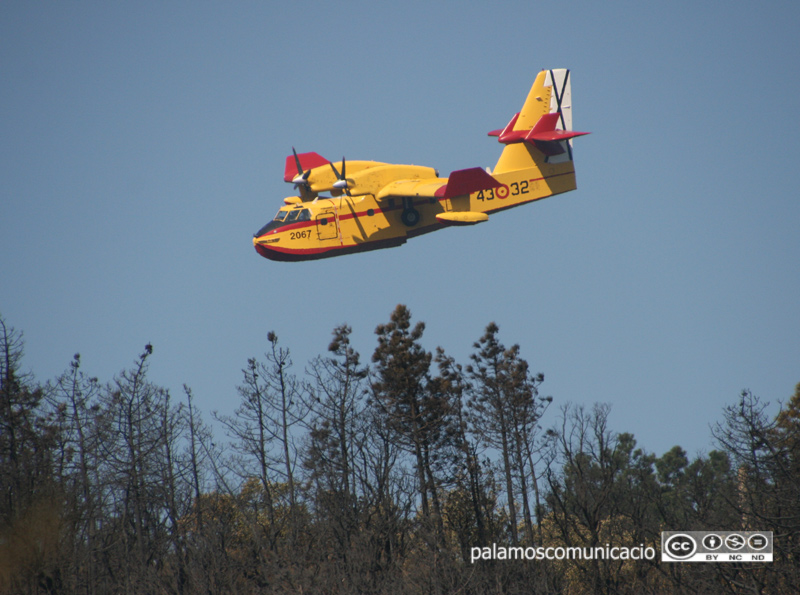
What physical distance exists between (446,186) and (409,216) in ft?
7.64

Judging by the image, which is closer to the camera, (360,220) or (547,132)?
(360,220)

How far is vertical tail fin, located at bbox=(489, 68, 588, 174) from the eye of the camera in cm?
4041

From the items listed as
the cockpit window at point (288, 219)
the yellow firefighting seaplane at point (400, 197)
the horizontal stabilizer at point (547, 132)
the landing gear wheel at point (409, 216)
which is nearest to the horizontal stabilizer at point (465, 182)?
the yellow firefighting seaplane at point (400, 197)

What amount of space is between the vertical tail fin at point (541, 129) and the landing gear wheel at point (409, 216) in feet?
15.6

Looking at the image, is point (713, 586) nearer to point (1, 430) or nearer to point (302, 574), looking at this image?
point (302, 574)

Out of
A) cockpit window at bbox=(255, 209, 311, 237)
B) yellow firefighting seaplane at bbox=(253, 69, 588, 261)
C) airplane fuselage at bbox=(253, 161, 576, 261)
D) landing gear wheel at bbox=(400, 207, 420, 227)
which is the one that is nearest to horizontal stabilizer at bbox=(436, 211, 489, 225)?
yellow firefighting seaplane at bbox=(253, 69, 588, 261)

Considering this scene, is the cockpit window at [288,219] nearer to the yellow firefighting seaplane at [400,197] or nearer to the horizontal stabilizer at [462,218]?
the yellow firefighting seaplane at [400,197]

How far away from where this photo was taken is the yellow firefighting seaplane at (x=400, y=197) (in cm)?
3806

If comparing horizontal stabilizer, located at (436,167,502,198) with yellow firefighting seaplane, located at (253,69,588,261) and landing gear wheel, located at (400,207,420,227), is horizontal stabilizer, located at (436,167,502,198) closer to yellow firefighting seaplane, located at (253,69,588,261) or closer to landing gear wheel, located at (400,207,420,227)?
yellow firefighting seaplane, located at (253,69,588,261)

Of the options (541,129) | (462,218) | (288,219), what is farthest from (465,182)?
(288,219)

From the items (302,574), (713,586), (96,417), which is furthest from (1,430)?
(713,586)

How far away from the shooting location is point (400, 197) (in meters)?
38.8

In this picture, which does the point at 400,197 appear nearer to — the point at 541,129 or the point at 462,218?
the point at 462,218

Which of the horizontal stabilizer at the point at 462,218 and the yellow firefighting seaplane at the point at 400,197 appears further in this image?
the yellow firefighting seaplane at the point at 400,197
